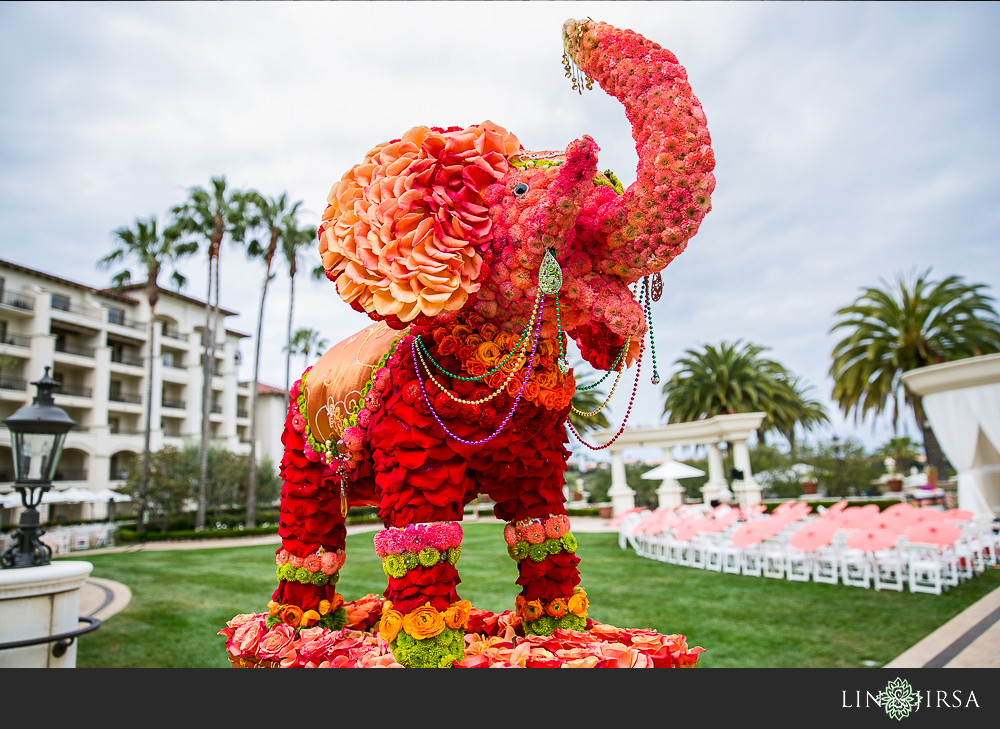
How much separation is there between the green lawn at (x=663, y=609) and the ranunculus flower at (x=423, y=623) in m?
4.21

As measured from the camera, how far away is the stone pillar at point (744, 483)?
57.0ft

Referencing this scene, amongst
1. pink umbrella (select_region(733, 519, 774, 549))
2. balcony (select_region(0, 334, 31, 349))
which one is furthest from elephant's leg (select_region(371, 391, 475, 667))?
balcony (select_region(0, 334, 31, 349))

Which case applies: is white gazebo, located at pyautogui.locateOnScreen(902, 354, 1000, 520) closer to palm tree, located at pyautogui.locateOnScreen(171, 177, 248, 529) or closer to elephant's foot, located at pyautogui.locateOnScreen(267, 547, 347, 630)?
elephant's foot, located at pyautogui.locateOnScreen(267, 547, 347, 630)

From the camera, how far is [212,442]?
90.7 ft

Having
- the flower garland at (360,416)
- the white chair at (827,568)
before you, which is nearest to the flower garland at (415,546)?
the flower garland at (360,416)

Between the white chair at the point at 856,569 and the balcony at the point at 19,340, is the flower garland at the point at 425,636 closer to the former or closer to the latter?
the white chair at the point at 856,569

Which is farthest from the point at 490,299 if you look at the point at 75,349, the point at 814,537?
the point at 75,349

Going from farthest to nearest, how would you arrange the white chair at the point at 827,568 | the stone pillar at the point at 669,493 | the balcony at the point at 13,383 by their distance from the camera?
the balcony at the point at 13,383, the stone pillar at the point at 669,493, the white chair at the point at 827,568

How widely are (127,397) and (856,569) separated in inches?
1264

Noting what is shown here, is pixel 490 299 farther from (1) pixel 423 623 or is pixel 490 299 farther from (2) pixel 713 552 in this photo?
(2) pixel 713 552

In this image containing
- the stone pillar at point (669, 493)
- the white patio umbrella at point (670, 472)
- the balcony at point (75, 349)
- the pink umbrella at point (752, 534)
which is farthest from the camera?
the balcony at point (75, 349)

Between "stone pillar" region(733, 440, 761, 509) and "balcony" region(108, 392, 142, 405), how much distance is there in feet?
92.8

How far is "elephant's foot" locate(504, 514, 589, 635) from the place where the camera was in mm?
2061
